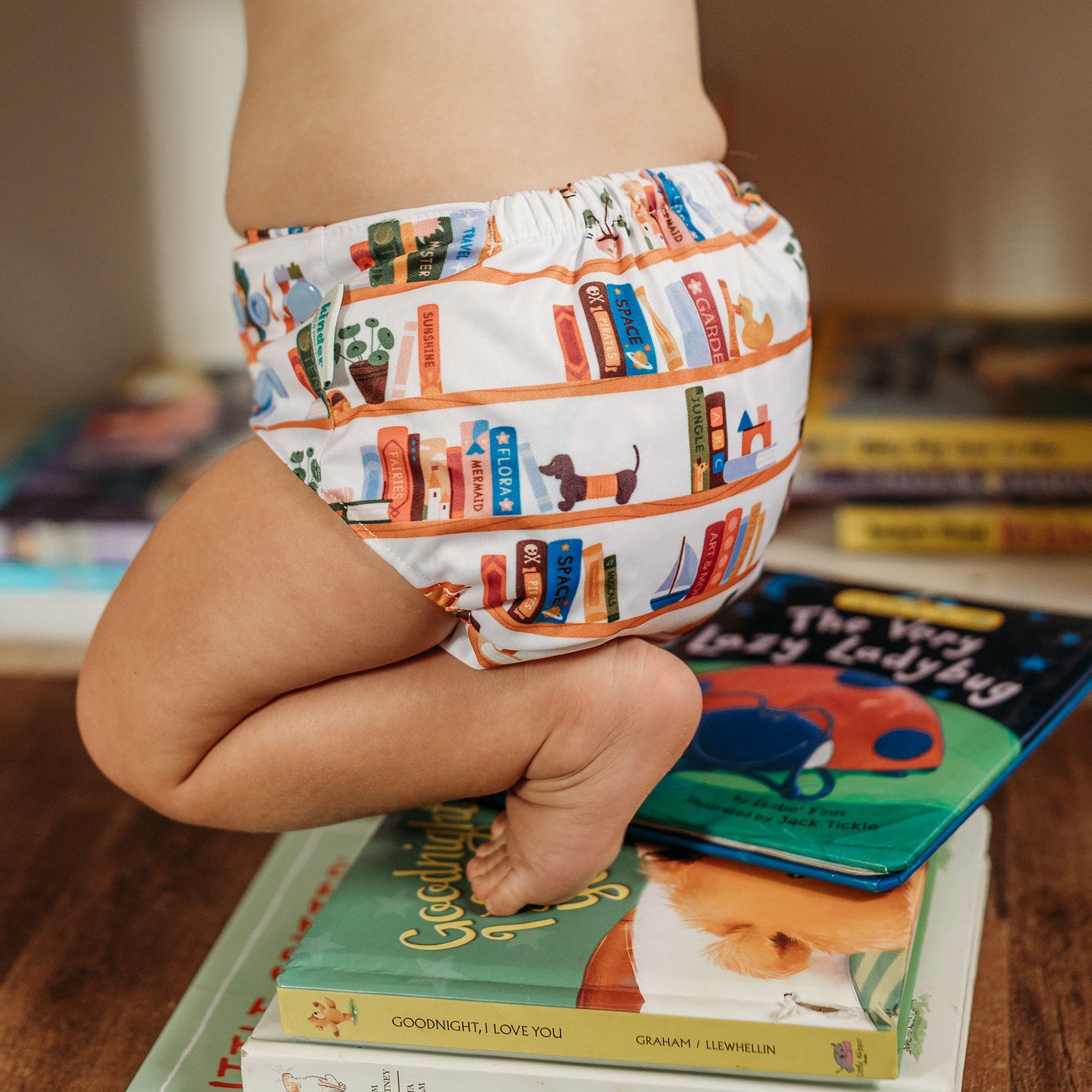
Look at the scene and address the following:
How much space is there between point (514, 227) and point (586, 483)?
120 mm

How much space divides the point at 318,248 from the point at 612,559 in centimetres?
20

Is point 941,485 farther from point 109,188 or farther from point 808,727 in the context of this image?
point 109,188

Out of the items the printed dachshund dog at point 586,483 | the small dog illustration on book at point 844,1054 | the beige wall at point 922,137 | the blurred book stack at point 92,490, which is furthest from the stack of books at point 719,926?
the beige wall at point 922,137

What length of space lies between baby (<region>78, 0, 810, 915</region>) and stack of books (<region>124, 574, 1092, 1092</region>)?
48 mm

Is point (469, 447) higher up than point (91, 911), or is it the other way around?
point (469, 447)

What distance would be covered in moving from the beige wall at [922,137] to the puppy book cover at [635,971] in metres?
0.95

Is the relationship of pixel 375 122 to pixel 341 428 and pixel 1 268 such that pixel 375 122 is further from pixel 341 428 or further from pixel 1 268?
pixel 1 268

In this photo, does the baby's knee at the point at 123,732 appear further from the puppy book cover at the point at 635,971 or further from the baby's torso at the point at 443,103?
the baby's torso at the point at 443,103

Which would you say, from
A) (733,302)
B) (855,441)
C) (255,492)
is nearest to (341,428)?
(255,492)

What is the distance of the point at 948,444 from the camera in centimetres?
125

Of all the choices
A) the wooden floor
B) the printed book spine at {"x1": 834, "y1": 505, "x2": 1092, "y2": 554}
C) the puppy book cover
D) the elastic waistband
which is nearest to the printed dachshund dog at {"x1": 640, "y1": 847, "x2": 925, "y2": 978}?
the puppy book cover

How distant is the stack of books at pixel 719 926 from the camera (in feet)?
1.93

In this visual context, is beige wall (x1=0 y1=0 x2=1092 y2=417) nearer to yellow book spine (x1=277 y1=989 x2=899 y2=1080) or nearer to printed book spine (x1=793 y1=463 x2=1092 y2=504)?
printed book spine (x1=793 y1=463 x2=1092 y2=504)

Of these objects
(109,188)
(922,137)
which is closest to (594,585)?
(922,137)
